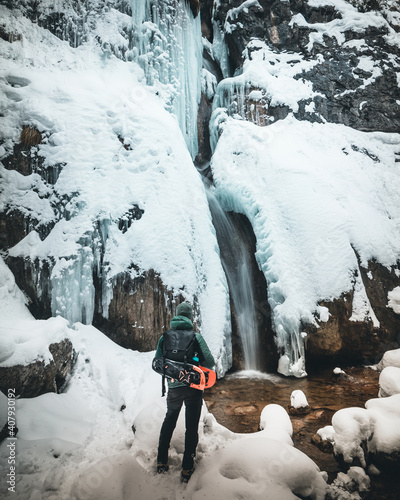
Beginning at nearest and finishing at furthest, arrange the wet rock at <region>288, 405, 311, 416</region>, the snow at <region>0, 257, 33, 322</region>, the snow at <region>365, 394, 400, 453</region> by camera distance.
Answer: the snow at <region>365, 394, 400, 453</region>
the wet rock at <region>288, 405, 311, 416</region>
the snow at <region>0, 257, 33, 322</region>

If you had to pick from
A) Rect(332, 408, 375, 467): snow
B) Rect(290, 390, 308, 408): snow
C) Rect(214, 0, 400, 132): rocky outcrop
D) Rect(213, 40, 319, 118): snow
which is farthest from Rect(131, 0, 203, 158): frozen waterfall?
Rect(332, 408, 375, 467): snow

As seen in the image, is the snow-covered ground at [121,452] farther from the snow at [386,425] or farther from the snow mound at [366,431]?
the snow at [386,425]

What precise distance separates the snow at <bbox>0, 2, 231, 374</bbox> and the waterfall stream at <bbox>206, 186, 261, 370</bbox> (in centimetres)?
92

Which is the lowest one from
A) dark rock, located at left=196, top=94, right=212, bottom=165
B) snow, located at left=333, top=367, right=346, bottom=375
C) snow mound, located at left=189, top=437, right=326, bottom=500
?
snow, located at left=333, top=367, right=346, bottom=375

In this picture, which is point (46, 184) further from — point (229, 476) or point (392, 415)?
point (392, 415)

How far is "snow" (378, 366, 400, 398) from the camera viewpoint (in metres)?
3.96

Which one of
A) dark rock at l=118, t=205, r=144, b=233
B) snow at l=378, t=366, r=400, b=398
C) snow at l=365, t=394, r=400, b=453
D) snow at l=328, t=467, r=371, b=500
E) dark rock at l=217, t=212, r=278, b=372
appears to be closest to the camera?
snow at l=328, t=467, r=371, b=500

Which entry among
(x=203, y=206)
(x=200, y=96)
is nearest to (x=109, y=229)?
(x=203, y=206)

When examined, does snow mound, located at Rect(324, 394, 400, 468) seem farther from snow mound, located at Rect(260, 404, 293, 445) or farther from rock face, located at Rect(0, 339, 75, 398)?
rock face, located at Rect(0, 339, 75, 398)

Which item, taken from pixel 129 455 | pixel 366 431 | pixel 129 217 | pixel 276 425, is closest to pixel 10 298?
pixel 129 217

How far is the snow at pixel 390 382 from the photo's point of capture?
3955 mm

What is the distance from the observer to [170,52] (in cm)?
918

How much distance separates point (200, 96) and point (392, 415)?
38.7 feet

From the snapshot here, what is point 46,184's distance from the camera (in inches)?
238
